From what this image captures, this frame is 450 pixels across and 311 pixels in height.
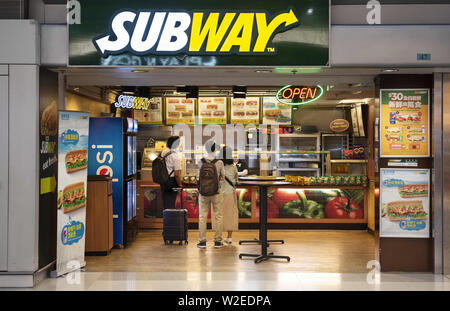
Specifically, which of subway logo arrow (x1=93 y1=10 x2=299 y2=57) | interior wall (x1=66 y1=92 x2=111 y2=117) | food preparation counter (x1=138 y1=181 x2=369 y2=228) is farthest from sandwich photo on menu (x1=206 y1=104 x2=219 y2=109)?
subway logo arrow (x1=93 y1=10 x2=299 y2=57)

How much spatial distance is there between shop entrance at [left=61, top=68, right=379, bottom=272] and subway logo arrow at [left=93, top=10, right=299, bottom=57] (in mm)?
465

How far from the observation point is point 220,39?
5.73 m

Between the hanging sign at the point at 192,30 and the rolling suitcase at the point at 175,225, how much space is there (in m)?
3.25

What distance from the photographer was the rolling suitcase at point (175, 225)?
8.12m

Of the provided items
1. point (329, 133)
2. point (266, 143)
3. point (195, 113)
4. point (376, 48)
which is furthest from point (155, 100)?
point (376, 48)

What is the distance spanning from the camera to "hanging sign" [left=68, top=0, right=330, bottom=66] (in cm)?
572

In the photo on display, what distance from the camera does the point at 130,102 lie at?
905cm

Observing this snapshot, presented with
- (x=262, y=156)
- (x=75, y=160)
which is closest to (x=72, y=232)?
(x=75, y=160)

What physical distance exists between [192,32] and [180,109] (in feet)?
17.2

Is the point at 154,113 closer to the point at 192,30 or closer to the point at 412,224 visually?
the point at 192,30

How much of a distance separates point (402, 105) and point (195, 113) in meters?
5.65
